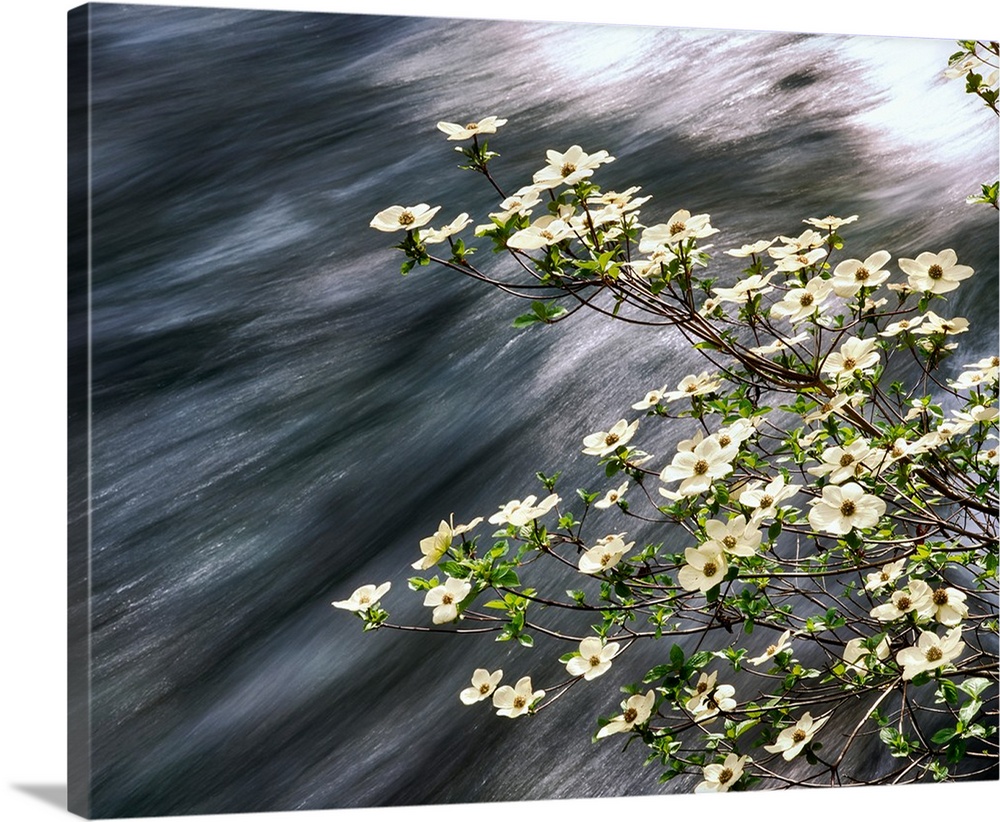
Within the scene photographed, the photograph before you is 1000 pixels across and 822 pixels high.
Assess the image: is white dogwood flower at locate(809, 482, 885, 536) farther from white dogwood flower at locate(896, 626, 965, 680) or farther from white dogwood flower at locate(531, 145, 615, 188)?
white dogwood flower at locate(531, 145, 615, 188)

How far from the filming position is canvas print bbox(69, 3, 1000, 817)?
84.4 inches

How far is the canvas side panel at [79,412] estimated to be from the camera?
7.36ft

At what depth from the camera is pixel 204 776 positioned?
2.31m

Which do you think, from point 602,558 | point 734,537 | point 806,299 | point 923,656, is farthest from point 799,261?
point 923,656

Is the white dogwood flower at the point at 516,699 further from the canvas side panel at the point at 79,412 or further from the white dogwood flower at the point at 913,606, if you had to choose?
the canvas side panel at the point at 79,412

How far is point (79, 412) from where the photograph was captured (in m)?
2.27

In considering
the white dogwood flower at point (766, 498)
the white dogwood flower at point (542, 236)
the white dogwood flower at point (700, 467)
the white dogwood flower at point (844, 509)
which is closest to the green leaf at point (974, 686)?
the white dogwood flower at point (844, 509)

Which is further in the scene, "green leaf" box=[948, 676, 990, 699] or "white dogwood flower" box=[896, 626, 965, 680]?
"green leaf" box=[948, 676, 990, 699]

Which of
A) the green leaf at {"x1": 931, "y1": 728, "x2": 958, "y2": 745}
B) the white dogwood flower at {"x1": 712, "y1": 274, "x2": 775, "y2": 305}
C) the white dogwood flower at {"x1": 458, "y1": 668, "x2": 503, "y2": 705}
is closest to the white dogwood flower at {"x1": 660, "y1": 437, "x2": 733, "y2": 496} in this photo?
the white dogwood flower at {"x1": 712, "y1": 274, "x2": 775, "y2": 305}

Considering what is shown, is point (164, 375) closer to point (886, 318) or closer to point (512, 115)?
point (512, 115)

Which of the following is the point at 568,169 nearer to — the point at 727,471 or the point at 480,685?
the point at 727,471

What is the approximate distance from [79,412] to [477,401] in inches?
29.5

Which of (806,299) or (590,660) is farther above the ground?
(806,299)

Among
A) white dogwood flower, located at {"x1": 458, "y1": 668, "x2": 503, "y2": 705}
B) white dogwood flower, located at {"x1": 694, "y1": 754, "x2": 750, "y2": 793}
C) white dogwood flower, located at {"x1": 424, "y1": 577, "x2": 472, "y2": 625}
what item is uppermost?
white dogwood flower, located at {"x1": 424, "y1": 577, "x2": 472, "y2": 625}
